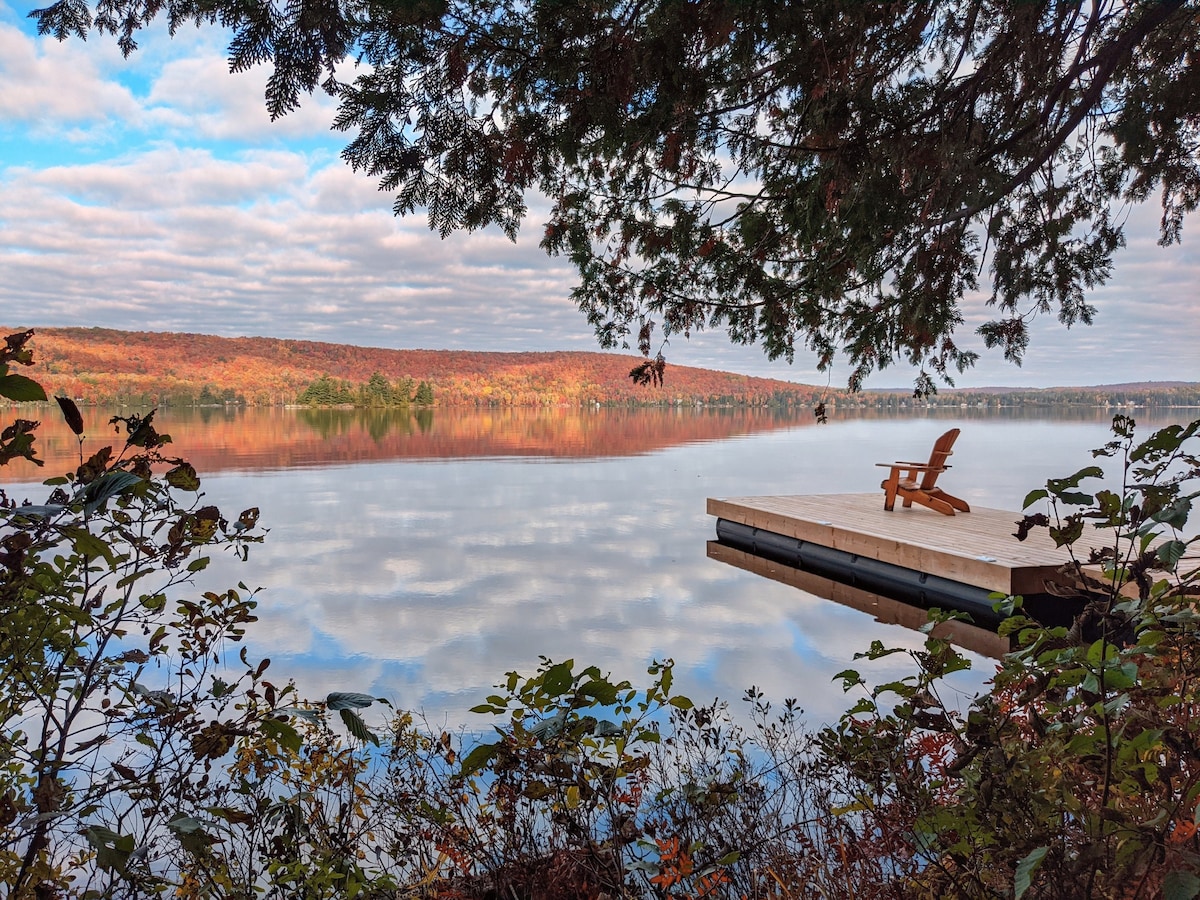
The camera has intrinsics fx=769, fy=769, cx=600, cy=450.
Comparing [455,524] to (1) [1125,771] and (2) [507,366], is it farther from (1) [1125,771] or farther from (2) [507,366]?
(2) [507,366]

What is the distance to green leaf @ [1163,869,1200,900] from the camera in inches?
31.4

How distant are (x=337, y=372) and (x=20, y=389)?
268ft

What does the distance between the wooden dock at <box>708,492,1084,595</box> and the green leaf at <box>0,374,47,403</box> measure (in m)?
5.30

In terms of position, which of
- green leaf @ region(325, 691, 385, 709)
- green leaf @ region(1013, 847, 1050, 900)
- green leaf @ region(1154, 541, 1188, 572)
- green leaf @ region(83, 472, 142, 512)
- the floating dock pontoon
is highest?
green leaf @ region(83, 472, 142, 512)

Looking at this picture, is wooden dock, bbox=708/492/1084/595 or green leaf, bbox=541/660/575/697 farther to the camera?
wooden dock, bbox=708/492/1084/595

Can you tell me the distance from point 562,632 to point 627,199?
366cm

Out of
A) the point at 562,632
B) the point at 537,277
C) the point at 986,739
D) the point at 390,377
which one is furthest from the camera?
the point at 390,377

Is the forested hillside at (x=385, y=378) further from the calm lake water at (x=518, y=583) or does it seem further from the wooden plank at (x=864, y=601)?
the wooden plank at (x=864, y=601)

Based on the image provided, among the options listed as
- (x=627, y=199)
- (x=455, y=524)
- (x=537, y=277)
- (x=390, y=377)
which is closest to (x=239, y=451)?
(x=455, y=524)

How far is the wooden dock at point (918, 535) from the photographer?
5.80 metres

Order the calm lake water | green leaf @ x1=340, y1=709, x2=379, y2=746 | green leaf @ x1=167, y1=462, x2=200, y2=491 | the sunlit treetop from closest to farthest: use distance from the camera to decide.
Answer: green leaf @ x1=340, y1=709, x2=379, y2=746 → green leaf @ x1=167, y1=462, x2=200, y2=491 → the sunlit treetop → the calm lake water

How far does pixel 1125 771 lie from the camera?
113 centimetres

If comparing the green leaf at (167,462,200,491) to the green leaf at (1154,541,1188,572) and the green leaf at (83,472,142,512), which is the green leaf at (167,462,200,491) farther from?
the green leaf at (1154,541,1188,572)

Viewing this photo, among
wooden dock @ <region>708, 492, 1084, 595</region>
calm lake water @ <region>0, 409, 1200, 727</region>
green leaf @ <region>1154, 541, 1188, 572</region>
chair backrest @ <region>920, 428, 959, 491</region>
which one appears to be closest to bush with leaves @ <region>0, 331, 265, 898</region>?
green leaf @ <region>1154, 541, 1188, 572</region>
